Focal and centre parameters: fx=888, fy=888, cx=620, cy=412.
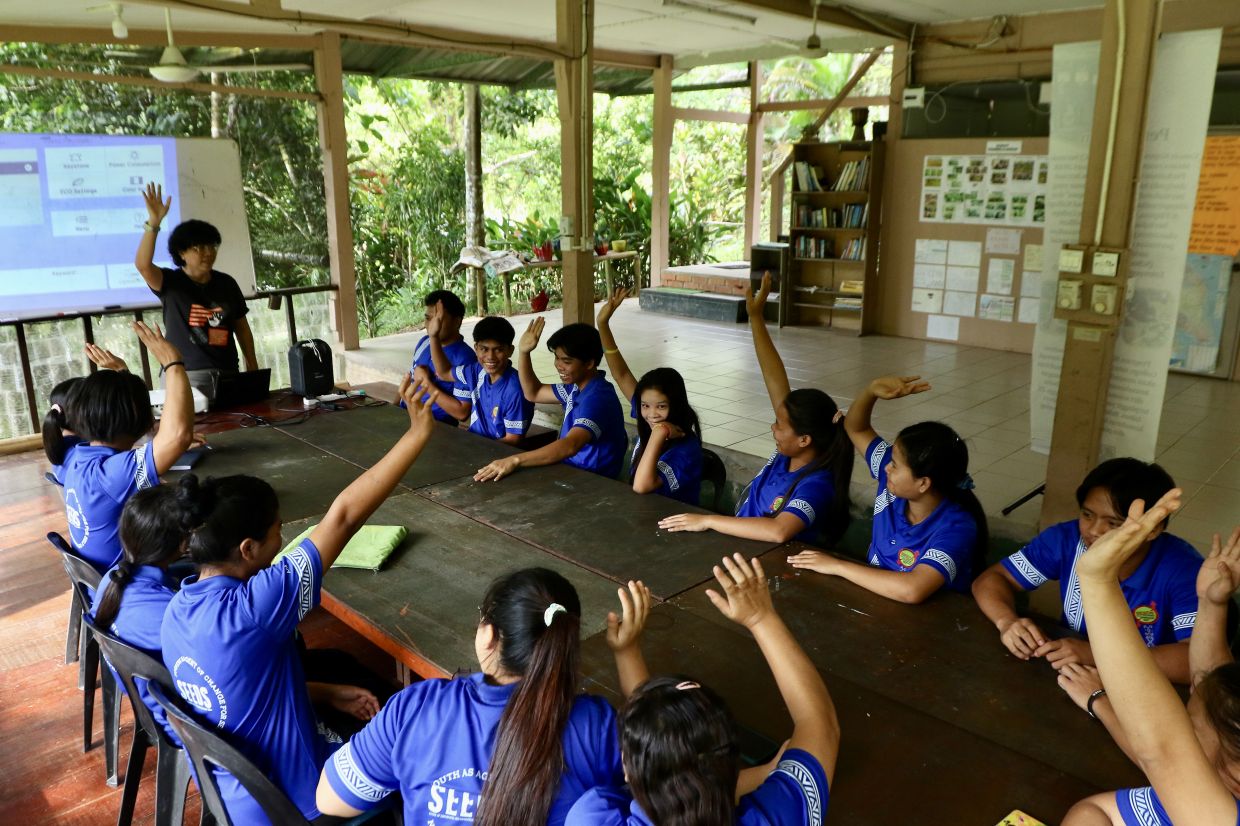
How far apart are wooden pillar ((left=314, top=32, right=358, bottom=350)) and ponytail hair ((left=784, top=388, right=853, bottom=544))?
548 centimetres

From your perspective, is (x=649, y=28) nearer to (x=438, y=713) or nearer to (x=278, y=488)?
(x=278, y=488)

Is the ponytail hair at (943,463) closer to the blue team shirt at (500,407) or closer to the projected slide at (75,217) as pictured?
the blue team shirt at (500,407)

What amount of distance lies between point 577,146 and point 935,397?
3.27 m

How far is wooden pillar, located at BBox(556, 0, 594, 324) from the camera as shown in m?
4.21

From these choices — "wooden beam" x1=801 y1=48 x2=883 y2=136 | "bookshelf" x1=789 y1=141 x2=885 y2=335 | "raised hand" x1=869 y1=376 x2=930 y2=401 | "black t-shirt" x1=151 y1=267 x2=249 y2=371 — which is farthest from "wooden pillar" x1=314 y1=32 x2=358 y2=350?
"raised hand" x1=869 y1=376 x2=930 y2=401

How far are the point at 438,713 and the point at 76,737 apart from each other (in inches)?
74.4

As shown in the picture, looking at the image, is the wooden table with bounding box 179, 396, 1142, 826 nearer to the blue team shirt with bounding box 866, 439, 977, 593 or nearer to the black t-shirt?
the blue team shirt with bounding box 866, 439, 977, 593

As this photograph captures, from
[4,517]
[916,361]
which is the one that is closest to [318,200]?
[4,517]

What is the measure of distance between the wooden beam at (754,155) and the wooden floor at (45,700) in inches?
297

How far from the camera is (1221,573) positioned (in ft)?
5.47

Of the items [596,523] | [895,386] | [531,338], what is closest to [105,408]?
[596,523]

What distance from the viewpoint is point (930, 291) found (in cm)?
820

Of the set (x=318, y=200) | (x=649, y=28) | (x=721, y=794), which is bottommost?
(x=721, y=794)

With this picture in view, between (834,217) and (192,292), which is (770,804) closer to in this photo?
(192,292)
